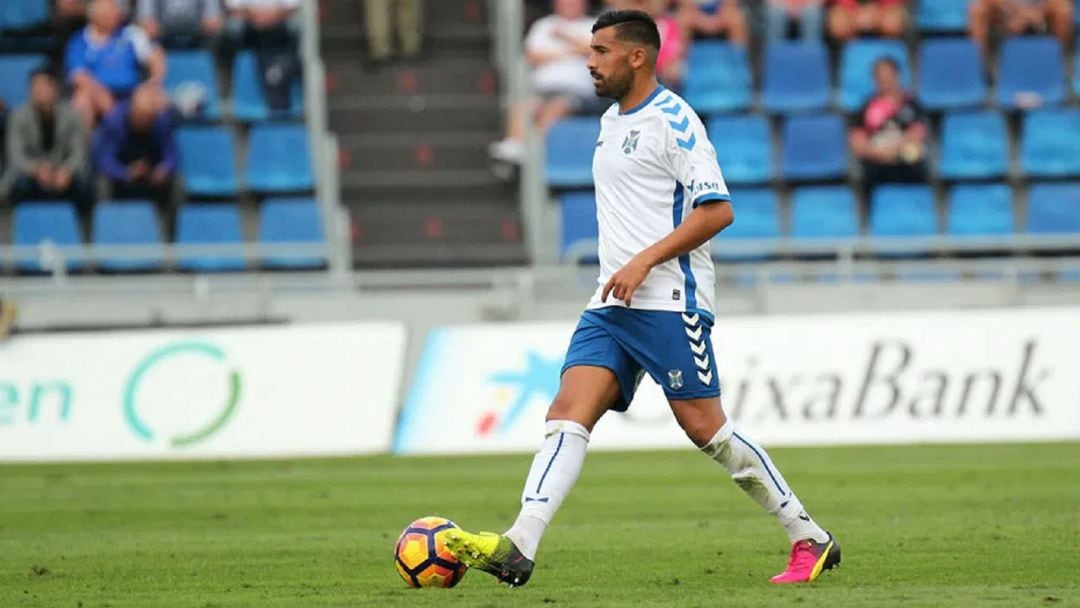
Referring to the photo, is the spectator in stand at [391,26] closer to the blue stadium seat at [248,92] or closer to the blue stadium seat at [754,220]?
the blue stadium seat at [248,92]

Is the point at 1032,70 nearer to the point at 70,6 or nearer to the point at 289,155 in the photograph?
the point at 289,155

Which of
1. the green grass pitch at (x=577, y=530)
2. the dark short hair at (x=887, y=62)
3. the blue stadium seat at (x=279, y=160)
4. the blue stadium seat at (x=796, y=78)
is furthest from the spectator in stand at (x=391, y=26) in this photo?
the green grass pitch at (x=577, y=530)

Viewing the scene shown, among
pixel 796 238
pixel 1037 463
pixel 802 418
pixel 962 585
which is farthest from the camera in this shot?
pixel 796 238

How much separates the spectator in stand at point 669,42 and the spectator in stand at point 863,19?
1.79m

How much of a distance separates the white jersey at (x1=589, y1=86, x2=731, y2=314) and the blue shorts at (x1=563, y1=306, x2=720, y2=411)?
5cm

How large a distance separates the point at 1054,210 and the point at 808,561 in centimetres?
1455

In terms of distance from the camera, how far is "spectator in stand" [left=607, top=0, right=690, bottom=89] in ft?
74.5

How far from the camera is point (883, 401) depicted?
18266 mm

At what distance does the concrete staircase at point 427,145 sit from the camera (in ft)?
74.8

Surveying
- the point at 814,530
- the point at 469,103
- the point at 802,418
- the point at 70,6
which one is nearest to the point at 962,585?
the point at 814,530

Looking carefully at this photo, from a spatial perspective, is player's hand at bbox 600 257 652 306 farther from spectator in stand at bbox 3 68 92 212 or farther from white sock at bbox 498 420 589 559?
spectator in stand at bbox 3 68 92 212

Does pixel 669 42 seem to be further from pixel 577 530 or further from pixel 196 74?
pixel 577 530

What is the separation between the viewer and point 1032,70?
23.6 meters

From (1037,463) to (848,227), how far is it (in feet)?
23.0
